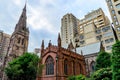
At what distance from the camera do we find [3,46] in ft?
405

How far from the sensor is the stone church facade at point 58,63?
31.3 meters

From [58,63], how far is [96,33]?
45339 mm

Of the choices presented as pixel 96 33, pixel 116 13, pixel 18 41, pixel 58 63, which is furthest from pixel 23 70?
pixel 96 33

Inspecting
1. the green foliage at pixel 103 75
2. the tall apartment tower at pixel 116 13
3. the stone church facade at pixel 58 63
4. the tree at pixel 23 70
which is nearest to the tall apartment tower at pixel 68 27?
the tall apartment tower at pixel 116 13

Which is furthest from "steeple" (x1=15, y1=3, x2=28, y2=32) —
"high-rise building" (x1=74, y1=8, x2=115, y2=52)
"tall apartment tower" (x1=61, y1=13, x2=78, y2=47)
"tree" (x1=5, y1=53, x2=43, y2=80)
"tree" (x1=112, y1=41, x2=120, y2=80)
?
"tall apartment tower" (x1=61, y1=13, x2=78, y2=47)

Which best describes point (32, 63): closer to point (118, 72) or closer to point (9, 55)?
point (118, 72)

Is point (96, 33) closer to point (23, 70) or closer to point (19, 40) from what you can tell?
point (19, 40)

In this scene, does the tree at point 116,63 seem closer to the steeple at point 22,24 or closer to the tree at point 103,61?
the tree at point 103,61

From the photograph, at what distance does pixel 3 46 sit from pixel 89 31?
3548 inches

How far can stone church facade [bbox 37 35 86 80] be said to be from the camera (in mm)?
31309

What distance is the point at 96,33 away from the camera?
70312mm

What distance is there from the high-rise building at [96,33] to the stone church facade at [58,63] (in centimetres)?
2302

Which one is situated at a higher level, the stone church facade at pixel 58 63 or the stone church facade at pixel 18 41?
the stone church facade at pixel 18 41

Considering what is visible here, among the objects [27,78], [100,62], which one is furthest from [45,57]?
[100,62]
